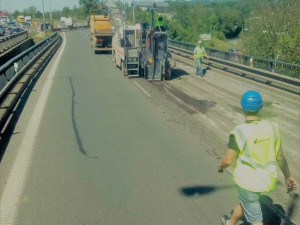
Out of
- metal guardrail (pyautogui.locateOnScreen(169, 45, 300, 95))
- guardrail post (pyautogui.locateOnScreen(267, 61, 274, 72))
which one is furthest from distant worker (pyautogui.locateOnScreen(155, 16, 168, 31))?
guardrail post (pyautogui.locateOnScreen(267, 61, 274, 72))

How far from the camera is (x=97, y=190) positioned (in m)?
5.95

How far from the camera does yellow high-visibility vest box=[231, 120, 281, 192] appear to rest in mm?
3557

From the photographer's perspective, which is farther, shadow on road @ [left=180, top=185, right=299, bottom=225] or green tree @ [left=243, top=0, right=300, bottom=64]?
green tree @ [left=243, top=0, right=300, bottom=64]

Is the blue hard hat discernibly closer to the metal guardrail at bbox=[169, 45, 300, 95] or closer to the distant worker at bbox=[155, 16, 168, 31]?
the metal guardrail at bbox=[169, 45, 300, 95]

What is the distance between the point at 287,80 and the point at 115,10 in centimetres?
1901

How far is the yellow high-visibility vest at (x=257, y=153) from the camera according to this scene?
3.56m

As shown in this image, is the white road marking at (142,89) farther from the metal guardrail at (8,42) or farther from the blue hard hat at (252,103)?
the metal guardrail at (8,42)

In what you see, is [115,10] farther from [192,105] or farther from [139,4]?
[192,105]

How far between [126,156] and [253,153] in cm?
422

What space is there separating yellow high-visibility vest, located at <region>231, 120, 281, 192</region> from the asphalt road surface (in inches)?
64.4

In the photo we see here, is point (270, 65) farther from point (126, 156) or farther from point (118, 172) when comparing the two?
point (118, 172)

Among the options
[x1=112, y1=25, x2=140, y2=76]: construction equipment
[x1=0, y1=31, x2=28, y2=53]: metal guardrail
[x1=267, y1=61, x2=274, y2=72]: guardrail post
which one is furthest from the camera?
[x1=0, y1=31, x2=28, y2=53]: metal guardrail

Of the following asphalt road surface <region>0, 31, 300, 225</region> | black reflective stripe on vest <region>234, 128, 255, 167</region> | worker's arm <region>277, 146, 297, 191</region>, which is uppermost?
black reflective stripe on vest <region>234, 128, 255, 167</region>

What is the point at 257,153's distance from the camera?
3604 millimetres
